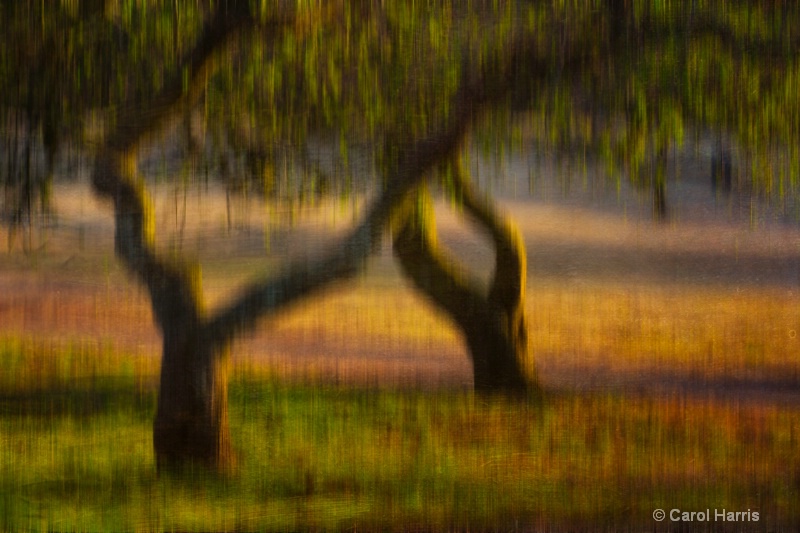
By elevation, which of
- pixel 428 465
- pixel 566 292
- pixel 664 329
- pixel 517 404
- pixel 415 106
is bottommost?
pixel 428 465

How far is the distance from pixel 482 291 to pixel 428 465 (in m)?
0.77

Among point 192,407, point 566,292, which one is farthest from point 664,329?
point 192,407

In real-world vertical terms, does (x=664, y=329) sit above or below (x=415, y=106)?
below

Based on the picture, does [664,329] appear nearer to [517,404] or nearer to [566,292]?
[566,292]

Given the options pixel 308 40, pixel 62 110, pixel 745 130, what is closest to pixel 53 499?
pixel 62 110

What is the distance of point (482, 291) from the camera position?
11.5 feet

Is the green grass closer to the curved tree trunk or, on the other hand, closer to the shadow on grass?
the shadow on grass

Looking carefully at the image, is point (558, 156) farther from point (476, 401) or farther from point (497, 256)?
point (476, 401)

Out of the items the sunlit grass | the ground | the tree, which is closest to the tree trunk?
the tree

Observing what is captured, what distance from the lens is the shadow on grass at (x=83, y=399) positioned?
3.56 m

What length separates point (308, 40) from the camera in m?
3.72

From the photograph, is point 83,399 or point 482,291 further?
point 83,399

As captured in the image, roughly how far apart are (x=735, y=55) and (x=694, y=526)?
202cm

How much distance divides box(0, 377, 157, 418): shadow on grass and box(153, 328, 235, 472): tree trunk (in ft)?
0.30
